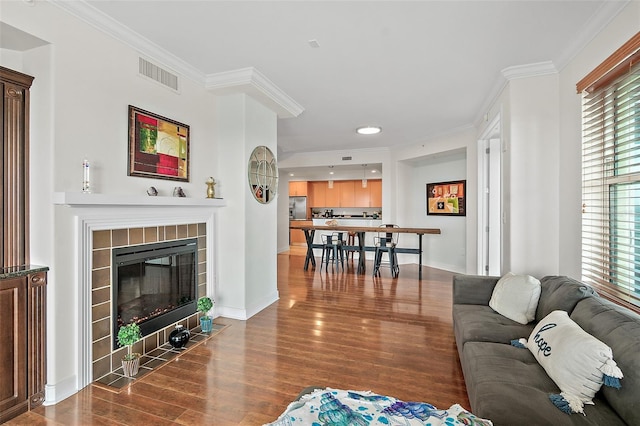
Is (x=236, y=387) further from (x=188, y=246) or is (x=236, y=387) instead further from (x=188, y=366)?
(x=188, y=246)

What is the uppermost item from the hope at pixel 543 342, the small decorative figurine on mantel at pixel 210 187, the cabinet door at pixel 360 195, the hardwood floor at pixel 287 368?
the cabinet door at pixel 360 195

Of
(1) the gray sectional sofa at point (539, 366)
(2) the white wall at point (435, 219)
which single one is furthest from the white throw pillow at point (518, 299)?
(2) the white wall at point (435, 219)

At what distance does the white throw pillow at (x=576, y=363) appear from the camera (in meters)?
1.45

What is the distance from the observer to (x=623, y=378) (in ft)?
4.60

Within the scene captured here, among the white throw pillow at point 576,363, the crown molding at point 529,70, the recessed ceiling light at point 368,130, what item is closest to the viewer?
the white throw pillow at point 576,363

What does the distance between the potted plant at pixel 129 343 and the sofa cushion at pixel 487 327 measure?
8.09 feet

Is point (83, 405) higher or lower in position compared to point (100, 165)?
lower

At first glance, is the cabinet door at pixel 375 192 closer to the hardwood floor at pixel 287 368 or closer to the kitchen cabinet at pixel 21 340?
the hardwood floor at pixel 287 368

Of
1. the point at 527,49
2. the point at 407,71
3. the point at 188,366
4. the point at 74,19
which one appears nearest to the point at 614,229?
the point at 527,49

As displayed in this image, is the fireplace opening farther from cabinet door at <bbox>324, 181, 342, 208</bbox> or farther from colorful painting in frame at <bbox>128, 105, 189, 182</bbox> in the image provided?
cabinet door at <bbox>324, 181, 342, 208</bbox>

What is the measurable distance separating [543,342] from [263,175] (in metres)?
3.24

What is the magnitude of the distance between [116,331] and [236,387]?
1.08m

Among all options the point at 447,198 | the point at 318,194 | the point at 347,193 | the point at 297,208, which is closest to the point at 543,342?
the point at 447,198

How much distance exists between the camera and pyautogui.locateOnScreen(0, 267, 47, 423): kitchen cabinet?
1931mm
